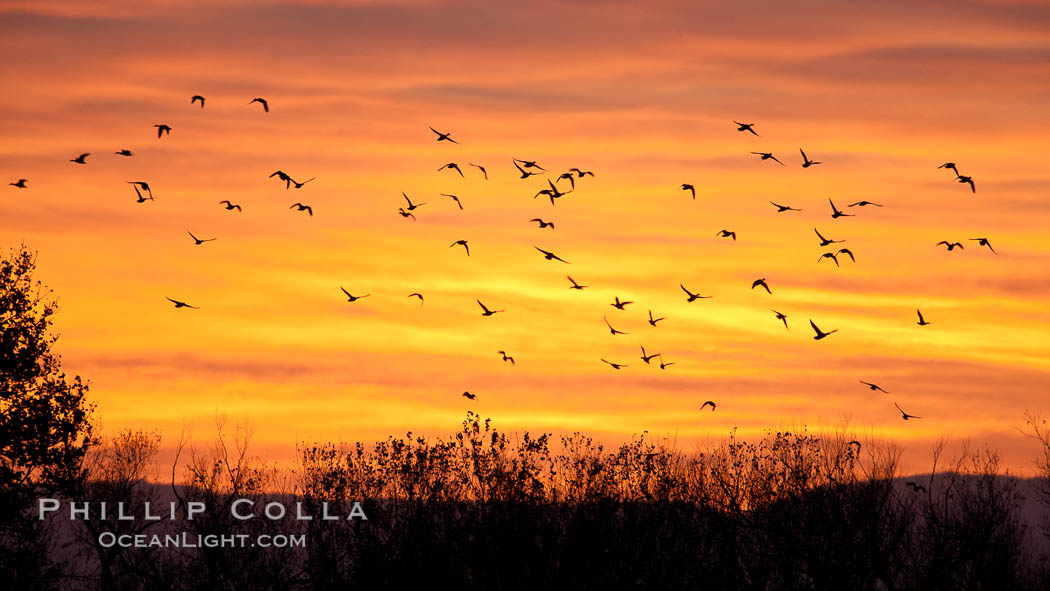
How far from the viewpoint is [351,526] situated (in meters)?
53.7

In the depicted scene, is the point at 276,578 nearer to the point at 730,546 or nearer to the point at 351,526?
the point at 351,526

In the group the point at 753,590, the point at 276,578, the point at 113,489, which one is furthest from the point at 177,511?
the point at 753,590

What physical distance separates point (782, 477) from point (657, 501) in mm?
6477

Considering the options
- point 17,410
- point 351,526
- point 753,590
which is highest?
point 17,410

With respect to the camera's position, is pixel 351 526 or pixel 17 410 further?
pixel 351 526

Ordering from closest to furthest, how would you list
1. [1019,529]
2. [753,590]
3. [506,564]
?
[506,564] < [753,590] < [1019,529]

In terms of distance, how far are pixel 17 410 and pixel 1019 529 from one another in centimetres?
5956

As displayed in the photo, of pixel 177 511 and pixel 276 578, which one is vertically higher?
pixel 177 511

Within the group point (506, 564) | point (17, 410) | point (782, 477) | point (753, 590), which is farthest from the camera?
point (782, 477)

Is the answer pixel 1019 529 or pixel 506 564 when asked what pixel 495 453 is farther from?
pixel 1019 529

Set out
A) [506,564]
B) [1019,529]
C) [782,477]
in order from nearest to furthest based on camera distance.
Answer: [506,564] < [782,477] < [1019,529]

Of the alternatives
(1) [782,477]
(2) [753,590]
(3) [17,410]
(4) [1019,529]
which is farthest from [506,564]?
(4) [1019,529]

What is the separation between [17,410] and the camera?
142 feet

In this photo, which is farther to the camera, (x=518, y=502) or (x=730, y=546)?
(x=730, y=546)
